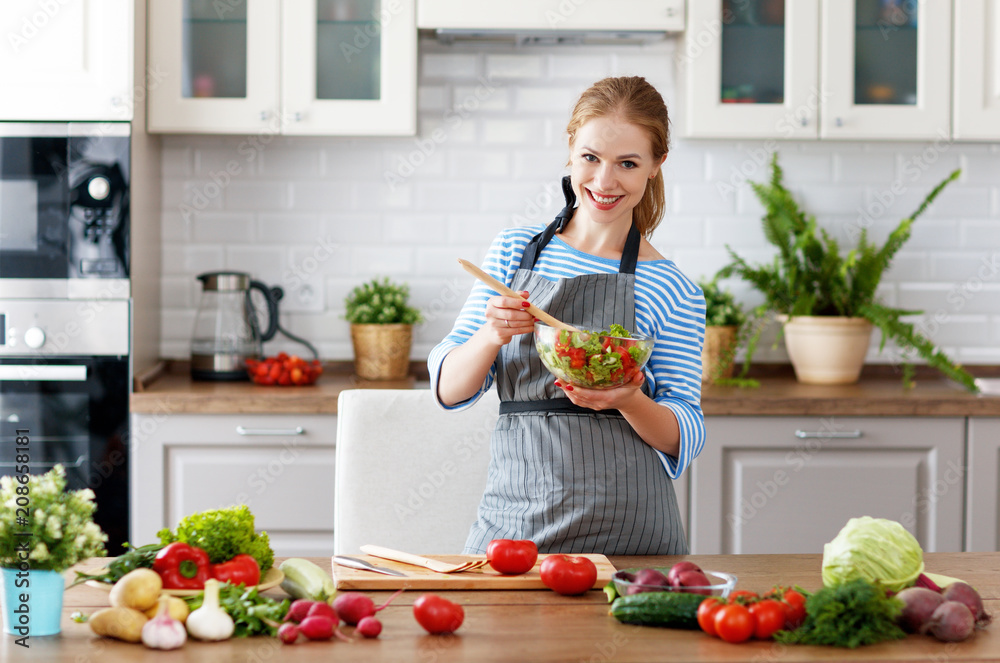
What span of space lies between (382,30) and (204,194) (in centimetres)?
83

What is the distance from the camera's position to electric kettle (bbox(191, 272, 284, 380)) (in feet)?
9.68

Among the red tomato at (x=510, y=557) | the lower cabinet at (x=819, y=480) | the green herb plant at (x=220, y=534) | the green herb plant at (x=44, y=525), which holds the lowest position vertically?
the lower cabinet at (x=819, y=480)

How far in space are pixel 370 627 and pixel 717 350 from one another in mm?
2080

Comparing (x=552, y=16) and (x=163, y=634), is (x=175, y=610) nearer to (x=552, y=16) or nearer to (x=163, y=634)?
(x=163, y=634)

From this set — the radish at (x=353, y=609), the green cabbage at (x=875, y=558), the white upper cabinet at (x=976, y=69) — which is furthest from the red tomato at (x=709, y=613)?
the white upper cabinet at (x=976, y=69)

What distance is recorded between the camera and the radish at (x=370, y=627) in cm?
108

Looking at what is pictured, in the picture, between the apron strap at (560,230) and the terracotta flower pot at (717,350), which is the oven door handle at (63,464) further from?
the terracotta flower pot at (717,350)

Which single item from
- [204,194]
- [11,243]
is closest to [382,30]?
[204,194]

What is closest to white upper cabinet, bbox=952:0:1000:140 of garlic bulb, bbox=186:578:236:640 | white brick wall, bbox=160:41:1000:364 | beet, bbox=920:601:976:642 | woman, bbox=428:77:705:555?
white brick wall, bbox=160:41:1000:364

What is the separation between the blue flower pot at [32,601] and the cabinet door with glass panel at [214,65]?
2005 millimetres

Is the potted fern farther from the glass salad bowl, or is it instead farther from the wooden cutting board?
the wooden cutting board

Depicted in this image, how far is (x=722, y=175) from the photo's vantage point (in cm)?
324

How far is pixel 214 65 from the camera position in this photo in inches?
113

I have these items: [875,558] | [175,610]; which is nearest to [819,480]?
[875,558]
